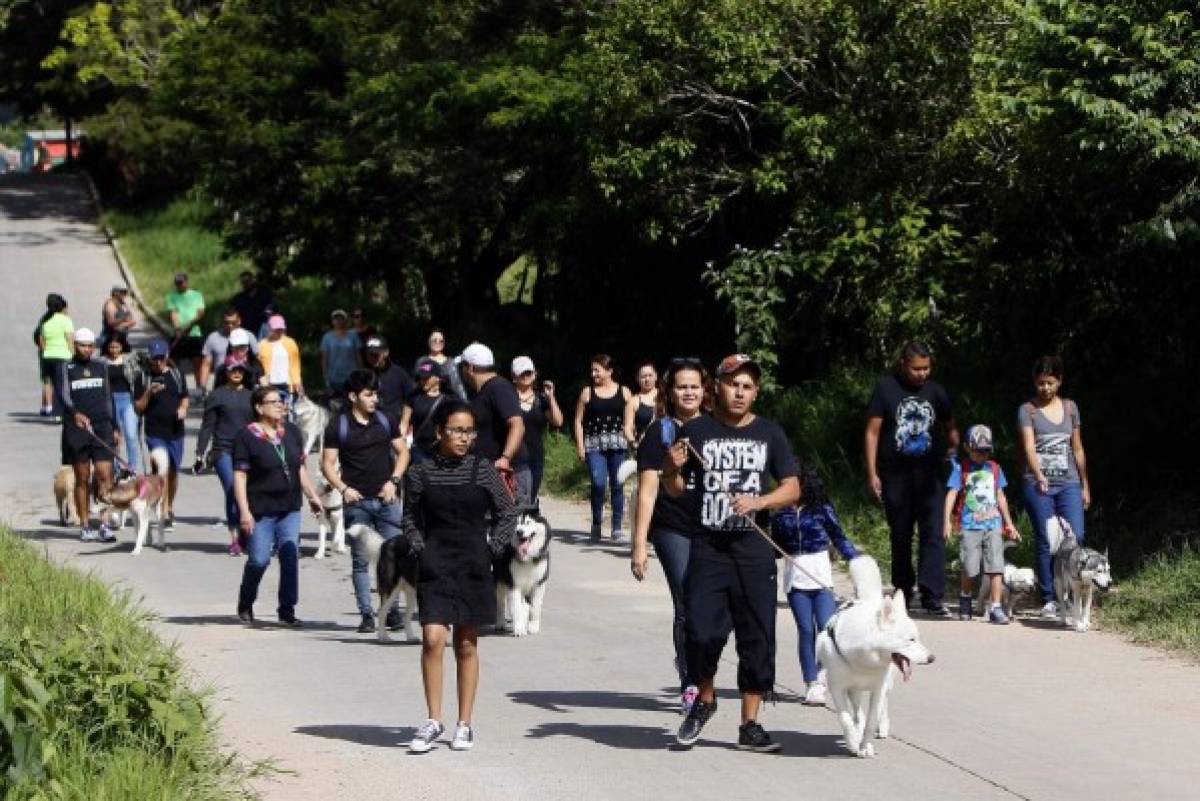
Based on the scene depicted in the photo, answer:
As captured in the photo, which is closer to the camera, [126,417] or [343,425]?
[343,425]

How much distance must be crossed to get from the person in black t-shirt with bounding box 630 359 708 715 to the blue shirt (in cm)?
385

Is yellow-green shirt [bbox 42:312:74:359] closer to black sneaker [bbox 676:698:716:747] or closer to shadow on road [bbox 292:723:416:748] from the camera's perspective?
shadow on road [bbox 292:723:416:748]

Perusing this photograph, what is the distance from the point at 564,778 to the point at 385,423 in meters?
5.58

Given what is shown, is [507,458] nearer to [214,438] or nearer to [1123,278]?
[214,438]

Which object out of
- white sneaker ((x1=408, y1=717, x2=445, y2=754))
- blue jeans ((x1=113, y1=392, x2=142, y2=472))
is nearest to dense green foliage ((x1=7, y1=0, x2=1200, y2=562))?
blue jeans ((x1=113, y1=392, x2=142, y2=472))

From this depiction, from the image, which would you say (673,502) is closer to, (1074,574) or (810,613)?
(810,613)

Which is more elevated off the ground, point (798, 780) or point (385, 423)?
point (385, 423)

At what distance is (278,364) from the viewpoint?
2269cm

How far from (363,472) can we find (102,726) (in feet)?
17.7

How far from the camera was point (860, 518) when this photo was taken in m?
18.0

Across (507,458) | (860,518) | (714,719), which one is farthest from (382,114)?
(714,719)

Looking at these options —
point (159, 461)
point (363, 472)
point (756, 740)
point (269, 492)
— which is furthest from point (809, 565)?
point (159, 461)

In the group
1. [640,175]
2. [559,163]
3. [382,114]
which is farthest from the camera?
[382,114]

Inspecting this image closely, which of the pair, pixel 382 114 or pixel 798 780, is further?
pixel 382 114
